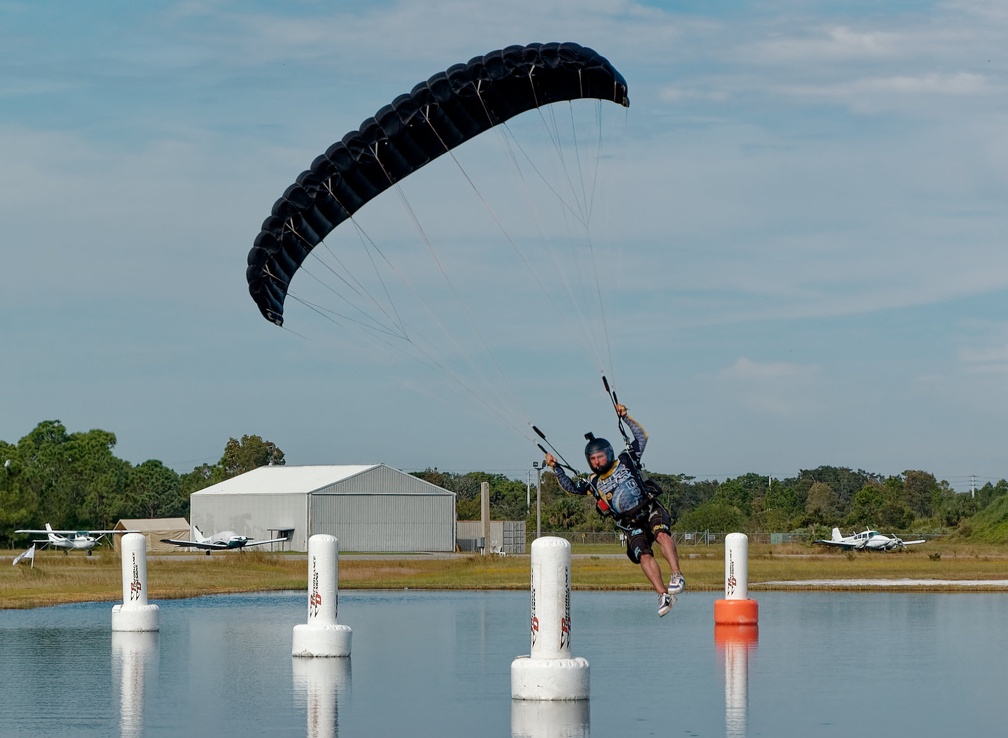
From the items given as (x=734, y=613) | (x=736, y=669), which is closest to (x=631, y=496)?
(x=736, y=669)

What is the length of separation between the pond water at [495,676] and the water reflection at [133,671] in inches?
1.5

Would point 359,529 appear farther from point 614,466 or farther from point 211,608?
point 614,466

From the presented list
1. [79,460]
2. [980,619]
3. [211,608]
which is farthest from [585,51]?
[79,460]

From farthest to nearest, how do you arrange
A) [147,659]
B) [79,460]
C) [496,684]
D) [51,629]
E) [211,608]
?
[79,460] < [211,608] < [51,629] < [147,659] < [496,684]

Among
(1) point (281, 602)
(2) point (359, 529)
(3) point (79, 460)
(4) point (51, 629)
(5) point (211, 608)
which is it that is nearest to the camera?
(4) point (51, 629)

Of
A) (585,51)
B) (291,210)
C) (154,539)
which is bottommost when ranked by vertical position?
(154,539)

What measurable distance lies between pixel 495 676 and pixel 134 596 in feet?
28.2

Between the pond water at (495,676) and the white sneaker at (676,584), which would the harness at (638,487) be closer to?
the white sneaker at (676,584)

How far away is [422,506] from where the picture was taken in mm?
92125

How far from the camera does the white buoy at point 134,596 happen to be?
23141mm

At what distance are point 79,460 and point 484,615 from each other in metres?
116

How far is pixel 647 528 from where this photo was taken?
16.8 metres

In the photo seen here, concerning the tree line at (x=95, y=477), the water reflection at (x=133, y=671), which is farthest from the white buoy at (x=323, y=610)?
the tree line at (x=95, y=477)

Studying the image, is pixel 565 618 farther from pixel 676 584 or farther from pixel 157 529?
pixel 157 529
